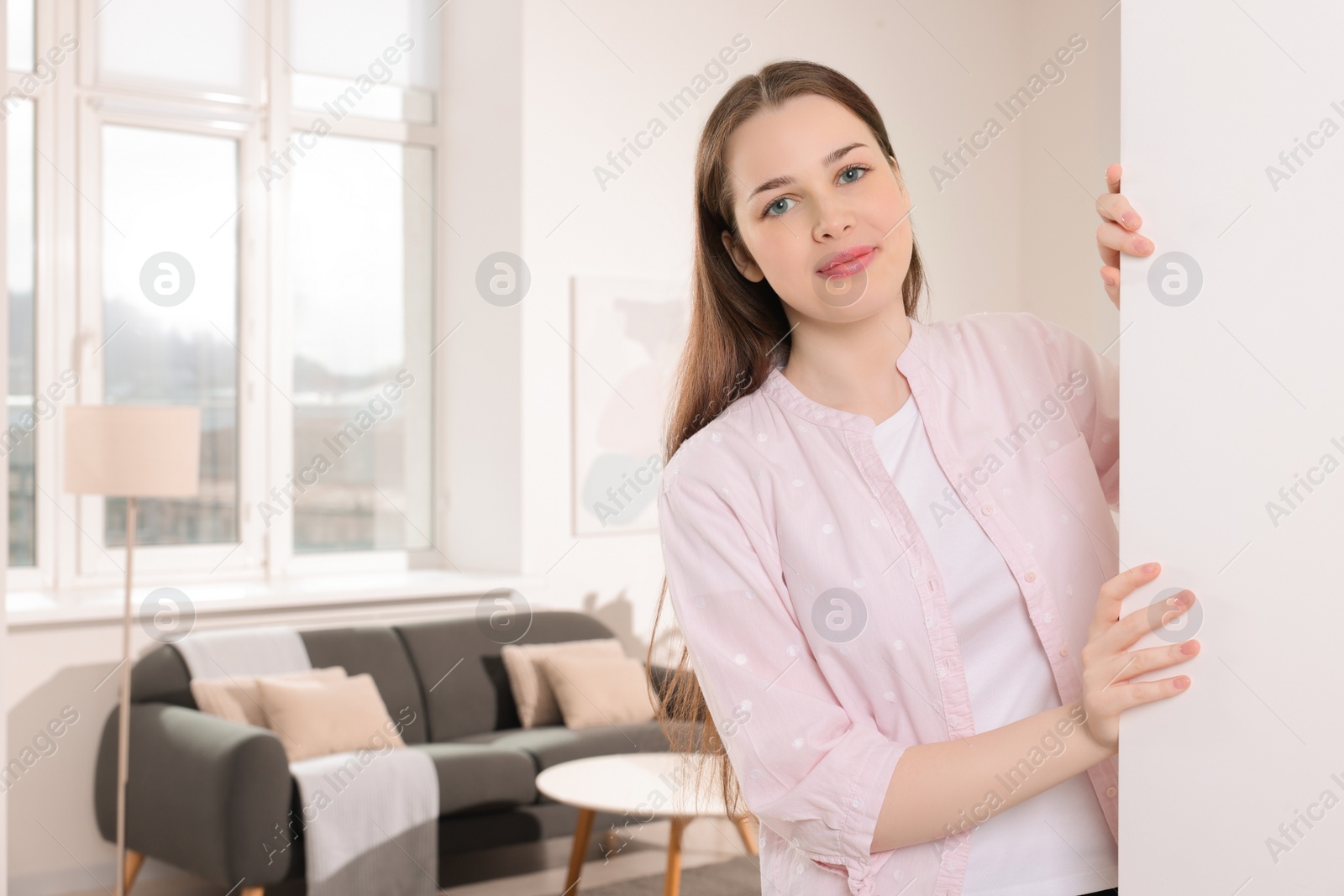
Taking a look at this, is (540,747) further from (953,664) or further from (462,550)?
(953,664)

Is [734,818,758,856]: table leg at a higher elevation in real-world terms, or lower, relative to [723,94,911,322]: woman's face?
lower

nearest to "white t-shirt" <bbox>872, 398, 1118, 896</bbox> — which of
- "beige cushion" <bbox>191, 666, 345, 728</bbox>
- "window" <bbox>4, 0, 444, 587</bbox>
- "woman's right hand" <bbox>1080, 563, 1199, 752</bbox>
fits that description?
"woman's right hand" <bbox>1080, 563, 1199, 752</bbox>

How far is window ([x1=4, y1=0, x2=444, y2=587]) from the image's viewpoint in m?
4.93

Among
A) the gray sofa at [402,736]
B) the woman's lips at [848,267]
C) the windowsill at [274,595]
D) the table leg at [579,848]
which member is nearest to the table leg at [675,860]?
the table leg at [579,848]

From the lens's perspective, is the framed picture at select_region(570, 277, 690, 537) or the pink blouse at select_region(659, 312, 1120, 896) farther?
the framed picture at select_region(570, 277, 690, 537)

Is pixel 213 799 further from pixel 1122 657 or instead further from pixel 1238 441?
pixel 1238 441


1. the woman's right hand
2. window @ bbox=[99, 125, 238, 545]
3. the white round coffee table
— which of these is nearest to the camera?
the woman's right hand

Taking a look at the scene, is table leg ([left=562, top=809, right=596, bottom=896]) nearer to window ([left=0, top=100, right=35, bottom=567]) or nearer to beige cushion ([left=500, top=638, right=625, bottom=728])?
beige cushion ([left=500, top=638, right=625, bottom=728])

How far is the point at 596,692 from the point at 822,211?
12.4ft

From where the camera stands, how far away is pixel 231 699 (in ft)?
13.9

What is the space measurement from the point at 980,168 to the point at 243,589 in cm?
439

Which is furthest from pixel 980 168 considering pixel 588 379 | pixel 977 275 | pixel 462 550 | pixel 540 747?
pixel 540 747

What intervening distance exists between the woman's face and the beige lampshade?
3.17 metres

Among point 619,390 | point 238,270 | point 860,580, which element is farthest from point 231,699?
point 860,580
